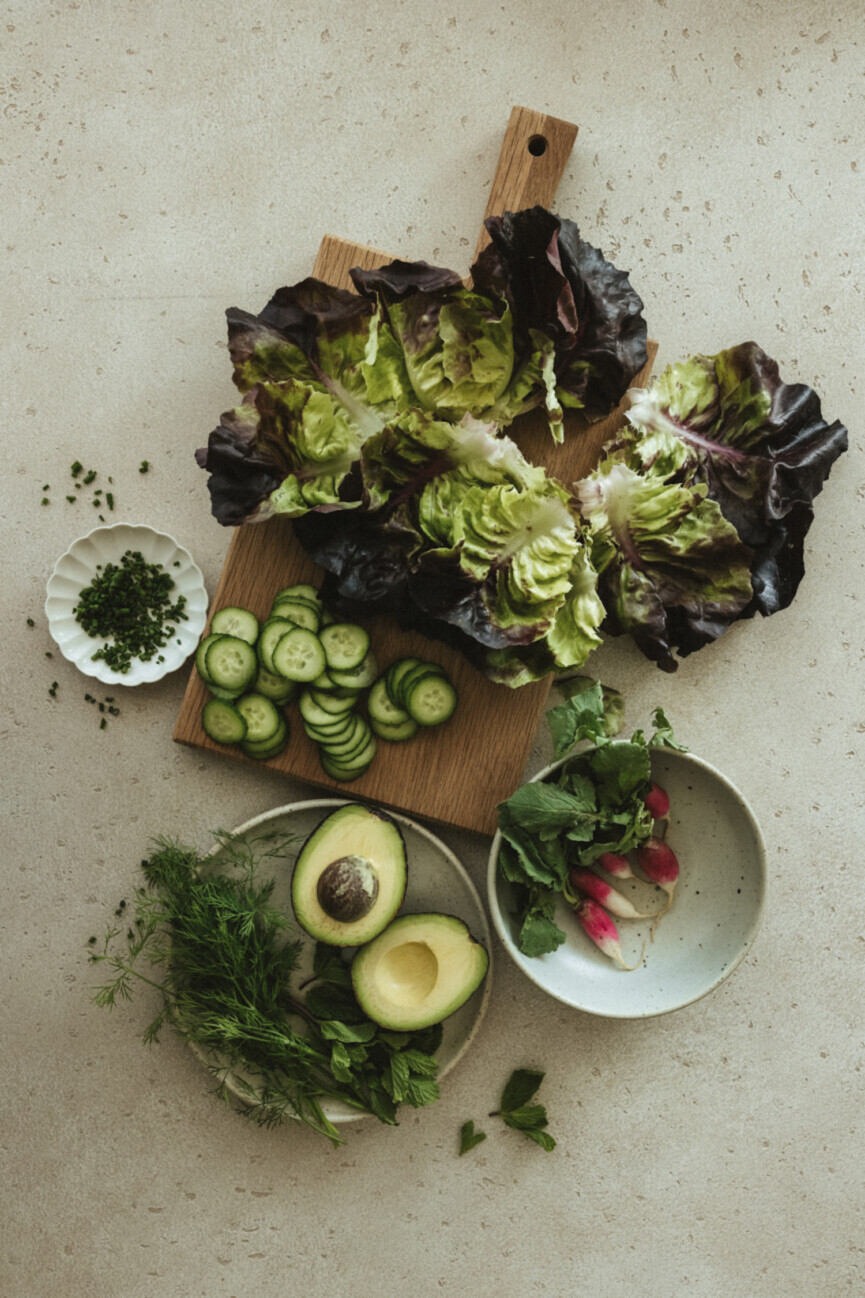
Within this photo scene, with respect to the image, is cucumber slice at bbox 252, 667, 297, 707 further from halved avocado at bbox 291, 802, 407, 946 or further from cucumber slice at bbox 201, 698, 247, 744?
halved avocado at bbox 291, 802, 407, 946

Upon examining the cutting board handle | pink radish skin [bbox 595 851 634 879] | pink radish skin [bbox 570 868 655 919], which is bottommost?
pink radish skin [bbox 570 868 655 919]

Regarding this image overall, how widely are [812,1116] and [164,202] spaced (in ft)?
7.95

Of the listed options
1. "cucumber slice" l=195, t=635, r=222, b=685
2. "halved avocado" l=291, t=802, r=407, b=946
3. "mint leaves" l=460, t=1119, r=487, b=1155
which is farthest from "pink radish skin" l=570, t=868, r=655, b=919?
"cucumber slice" l=195, t=635, r=222, b=685

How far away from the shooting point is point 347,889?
1.69m

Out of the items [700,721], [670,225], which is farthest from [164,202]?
[700,721]

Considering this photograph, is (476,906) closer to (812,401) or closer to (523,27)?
(812,401)

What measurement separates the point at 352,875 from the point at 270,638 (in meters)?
0.47

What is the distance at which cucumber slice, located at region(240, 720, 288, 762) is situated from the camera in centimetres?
185

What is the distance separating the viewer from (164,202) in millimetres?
1995

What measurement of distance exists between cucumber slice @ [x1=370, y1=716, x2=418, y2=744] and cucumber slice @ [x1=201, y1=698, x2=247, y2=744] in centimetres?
26

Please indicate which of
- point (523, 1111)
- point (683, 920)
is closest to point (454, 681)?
point (683, 920)

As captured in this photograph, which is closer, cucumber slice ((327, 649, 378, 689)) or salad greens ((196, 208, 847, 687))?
salad greens ((196, 208, 847, 687))

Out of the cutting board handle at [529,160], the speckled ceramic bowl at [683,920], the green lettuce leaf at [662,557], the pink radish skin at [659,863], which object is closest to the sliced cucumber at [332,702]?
the speckled ceramic bowl at [683,920]

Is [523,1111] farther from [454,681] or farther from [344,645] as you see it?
[344,645]
